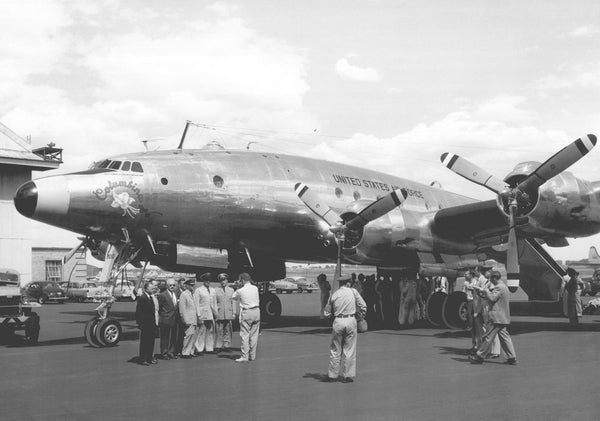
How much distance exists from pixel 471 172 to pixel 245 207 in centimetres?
546

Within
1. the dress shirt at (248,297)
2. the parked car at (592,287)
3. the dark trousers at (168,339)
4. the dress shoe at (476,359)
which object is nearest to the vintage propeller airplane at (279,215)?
the dark trousers at (168,339)

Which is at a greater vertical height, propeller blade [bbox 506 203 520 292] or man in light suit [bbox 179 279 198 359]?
propeller blade [bbox 506 203 520 292]

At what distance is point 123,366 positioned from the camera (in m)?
10.6

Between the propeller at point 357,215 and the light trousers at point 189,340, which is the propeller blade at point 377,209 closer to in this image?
the propeller at point 357,215

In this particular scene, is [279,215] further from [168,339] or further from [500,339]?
[500,339]

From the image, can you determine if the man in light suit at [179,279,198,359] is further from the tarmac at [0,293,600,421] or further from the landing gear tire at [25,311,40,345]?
the landing gear tire at [25,311,40,345]

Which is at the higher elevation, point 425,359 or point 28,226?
point 28,226

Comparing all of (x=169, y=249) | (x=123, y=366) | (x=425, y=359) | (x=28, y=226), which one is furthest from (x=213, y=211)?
(x=28, y=226)

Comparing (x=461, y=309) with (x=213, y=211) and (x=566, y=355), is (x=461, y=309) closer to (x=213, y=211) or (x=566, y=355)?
(x=566, y=355)

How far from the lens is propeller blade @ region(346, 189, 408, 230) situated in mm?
14539

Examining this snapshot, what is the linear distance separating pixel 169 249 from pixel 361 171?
6.73 metres

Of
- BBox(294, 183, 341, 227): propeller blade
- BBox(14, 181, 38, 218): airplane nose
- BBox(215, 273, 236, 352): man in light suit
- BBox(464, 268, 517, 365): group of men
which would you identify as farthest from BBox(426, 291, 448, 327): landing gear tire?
BBox(14, 181, 38, 218): airplane nose

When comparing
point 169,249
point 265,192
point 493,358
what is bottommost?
point 493,358

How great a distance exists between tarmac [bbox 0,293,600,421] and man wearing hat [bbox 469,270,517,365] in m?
0.28
